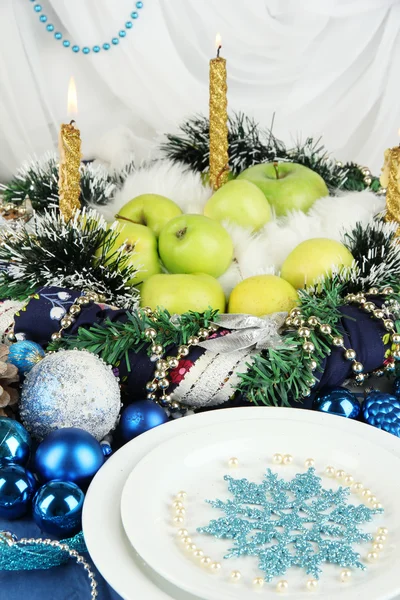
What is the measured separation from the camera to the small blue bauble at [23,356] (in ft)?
2.32

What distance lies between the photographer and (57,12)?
1502 millimetres

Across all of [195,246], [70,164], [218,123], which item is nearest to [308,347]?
[195,246]

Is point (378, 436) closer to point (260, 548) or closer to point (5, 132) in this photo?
point (260, 548)

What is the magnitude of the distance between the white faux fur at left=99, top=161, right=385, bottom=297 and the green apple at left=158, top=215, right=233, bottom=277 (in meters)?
0.03

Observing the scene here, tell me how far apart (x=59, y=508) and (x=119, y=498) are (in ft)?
0.15

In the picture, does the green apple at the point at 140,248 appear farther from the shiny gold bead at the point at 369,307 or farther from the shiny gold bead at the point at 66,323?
the shiny gold bead at the point at 369,307

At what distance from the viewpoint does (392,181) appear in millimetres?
892

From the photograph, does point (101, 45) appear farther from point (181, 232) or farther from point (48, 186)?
point (181, 232)

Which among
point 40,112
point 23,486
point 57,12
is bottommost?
point 23,486

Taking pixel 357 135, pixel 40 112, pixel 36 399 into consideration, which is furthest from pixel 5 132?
pixel 36 399

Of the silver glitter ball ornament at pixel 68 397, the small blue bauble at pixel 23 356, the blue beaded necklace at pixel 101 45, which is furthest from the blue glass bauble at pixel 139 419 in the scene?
the blue beaded necklace at pixel 101 45

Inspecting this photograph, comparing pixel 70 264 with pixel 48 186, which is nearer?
pixel 70 264

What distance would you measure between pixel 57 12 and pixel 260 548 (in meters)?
1.30

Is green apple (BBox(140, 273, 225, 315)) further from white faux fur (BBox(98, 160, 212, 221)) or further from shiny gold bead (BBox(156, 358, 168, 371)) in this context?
white faux fur (BBox(98, 160, 212, 221))
